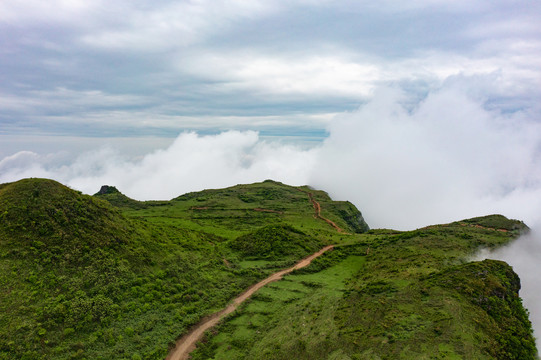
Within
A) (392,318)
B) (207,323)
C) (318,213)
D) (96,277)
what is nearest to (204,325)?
(207,323)

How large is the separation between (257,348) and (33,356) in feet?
55.5

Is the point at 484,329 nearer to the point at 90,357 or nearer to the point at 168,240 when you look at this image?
the point at 90,357

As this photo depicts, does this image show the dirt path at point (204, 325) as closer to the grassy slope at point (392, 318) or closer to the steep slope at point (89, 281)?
the steep slope at point (89, 281)

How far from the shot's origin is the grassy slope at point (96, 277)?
909 inches

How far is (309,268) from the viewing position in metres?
42.6

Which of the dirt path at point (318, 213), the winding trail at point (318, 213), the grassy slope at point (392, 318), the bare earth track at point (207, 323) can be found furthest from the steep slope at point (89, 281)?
the winding trail at point (318, 213)

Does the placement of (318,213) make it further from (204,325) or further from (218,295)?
(204,325)

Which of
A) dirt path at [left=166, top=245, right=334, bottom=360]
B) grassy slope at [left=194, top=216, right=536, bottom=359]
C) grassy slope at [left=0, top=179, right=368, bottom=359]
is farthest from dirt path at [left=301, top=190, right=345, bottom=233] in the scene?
dirt path at [left=166, top=245, right=334, bottom=360]

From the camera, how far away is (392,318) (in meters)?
23.8

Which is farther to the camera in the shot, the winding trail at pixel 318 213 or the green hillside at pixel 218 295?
the winding trail at pixel 318 213

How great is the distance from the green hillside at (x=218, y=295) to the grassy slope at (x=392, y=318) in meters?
0.12

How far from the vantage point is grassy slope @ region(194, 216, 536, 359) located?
20.4m

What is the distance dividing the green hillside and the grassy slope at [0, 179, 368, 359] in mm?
122

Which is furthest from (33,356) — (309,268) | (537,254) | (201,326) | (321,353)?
(537,254)
